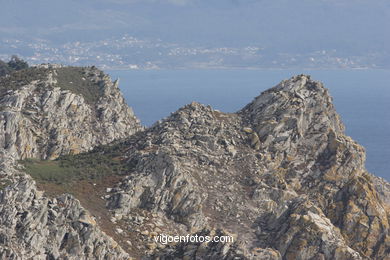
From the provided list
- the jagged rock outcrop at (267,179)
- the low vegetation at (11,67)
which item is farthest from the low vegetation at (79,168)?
the low vegetation at (11,67)

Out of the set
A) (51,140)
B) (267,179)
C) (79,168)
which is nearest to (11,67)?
(51,140)

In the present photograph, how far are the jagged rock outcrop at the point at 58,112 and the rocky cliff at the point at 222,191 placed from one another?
11.6 meters

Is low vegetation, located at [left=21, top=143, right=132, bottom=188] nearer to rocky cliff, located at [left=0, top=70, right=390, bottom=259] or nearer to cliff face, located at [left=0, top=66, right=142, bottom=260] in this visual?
rocky cliff, located at [left=0, top=70, right=390, bottom=259]

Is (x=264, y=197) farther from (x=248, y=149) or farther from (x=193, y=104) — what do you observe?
(x=193, y=104)

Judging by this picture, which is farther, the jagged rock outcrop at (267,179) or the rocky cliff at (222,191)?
the jagged rock outcrop at (267,179)

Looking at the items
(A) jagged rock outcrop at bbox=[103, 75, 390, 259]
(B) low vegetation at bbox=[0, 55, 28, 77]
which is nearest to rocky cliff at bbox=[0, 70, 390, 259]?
(A) jagged rock outcrop at bbox=[103, 75, 390, 259]

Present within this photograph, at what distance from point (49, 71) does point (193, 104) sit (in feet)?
94.1

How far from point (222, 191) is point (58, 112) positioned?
102 ft

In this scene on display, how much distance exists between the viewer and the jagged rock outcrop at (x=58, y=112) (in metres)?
73.4

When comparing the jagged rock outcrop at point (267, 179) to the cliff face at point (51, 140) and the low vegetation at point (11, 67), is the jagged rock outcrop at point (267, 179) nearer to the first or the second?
the cliff face at point (51, 140)

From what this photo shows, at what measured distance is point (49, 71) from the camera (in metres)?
90.2

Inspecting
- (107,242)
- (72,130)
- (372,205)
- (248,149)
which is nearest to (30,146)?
(72,130)

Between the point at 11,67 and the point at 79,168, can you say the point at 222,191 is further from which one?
the point at 11,67

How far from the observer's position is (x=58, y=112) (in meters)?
82.3
